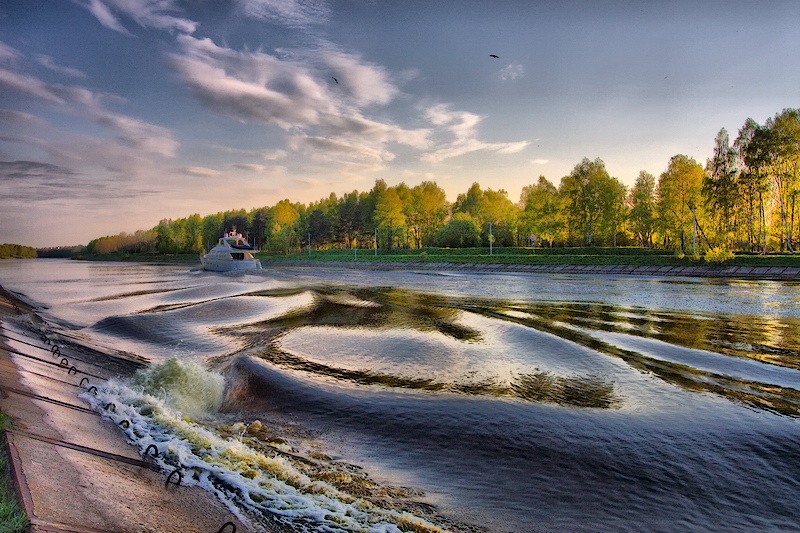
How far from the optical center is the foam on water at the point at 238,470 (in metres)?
5.05

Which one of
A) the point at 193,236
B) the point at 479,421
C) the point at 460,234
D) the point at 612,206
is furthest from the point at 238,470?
the point at 193,236

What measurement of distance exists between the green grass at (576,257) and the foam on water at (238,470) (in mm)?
55377

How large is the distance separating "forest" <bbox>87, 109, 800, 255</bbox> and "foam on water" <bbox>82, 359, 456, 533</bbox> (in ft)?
182

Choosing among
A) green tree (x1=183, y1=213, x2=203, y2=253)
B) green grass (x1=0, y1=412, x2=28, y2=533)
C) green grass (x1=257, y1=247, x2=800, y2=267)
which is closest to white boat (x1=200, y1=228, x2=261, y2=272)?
green grass (x1=257, y1=247, x2=800, y2=267)

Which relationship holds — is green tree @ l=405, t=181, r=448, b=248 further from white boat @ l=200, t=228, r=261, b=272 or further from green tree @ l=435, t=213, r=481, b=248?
white boat @ l=200, t=228, r=261, b=272

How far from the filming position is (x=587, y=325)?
18719 mm

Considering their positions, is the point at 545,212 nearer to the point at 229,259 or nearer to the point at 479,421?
the point at 229,259

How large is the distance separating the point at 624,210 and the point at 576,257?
20308 millimetres

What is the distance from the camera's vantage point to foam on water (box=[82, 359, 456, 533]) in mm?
5047

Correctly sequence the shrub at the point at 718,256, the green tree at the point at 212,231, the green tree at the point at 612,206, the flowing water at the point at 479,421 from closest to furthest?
the flowing water at the point at 479,421 < the shrub at the point at 718,256 < the green tree at the point at 612,206 < the green tree at the point at 212,231

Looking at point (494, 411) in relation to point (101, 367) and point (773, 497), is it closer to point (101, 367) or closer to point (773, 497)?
point (773, 497)

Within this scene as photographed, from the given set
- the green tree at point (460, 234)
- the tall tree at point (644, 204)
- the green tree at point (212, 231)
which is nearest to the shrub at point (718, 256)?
the tall tree at point (644, 204)

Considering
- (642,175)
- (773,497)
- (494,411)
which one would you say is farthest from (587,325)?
(642,175)

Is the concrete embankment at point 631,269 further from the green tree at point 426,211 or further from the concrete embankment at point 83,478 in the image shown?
the concrete embankment at point 83,478
